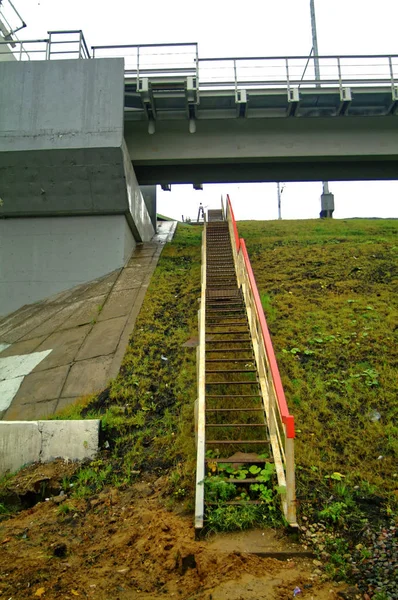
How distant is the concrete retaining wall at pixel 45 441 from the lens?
6.00 meters

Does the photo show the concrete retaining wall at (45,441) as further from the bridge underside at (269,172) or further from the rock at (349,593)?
the bridge underside at (269,172)

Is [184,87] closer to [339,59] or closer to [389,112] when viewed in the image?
[339,59]

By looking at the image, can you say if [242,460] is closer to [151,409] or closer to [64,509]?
[64,509]

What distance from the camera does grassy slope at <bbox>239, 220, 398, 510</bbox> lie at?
536 cm

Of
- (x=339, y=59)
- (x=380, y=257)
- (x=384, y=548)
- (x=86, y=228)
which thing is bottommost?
(x=384, y=548)

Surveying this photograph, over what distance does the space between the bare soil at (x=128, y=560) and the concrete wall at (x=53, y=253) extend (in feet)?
30.8

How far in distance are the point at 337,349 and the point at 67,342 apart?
18.5ft

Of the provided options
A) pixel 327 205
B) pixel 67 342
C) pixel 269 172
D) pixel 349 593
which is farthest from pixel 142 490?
pixel 327 205

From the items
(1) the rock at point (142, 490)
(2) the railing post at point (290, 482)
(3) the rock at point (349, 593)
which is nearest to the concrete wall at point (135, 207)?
(1) the rock at point (142, 490)

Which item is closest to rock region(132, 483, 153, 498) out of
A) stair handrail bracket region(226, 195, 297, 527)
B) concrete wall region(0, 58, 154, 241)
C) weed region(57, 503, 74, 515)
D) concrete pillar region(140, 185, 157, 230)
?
weed region(57, 503, 74, 515)

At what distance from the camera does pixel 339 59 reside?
14758 millimetres

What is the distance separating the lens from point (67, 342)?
9.73 meters

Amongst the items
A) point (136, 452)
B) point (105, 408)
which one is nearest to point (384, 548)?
point (136, 452)

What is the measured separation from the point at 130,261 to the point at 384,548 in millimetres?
11797
